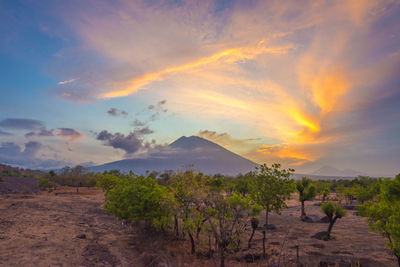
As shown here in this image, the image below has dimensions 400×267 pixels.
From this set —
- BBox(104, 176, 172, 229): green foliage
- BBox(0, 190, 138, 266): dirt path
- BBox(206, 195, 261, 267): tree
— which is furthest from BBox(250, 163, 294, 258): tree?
BBox(0, 190, 138, 266): dirt path

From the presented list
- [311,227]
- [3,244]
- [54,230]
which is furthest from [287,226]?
[3,244]

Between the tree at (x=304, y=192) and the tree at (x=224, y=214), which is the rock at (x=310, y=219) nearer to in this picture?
the tree at (x=304, y=192)

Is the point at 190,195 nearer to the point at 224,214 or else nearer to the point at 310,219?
the point at 224,214

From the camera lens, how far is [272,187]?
24281mm

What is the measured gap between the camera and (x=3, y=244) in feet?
66.9

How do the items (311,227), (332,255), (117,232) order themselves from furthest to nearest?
(311,227)
(117,232)
(332,255)

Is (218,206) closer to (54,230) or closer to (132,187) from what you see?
(132,187)

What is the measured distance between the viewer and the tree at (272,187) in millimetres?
23938

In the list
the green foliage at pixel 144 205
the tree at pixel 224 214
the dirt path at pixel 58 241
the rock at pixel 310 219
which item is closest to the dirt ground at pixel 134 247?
the dirt path at pixel 58 241

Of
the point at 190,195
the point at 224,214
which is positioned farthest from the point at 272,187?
the point at 190,195

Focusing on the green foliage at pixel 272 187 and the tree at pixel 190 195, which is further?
the green foliage at pixel 272 187

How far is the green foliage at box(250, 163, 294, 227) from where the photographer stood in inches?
942

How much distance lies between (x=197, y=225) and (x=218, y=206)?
315 centimetres

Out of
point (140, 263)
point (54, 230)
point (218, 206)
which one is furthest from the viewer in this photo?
point (54, 230)
